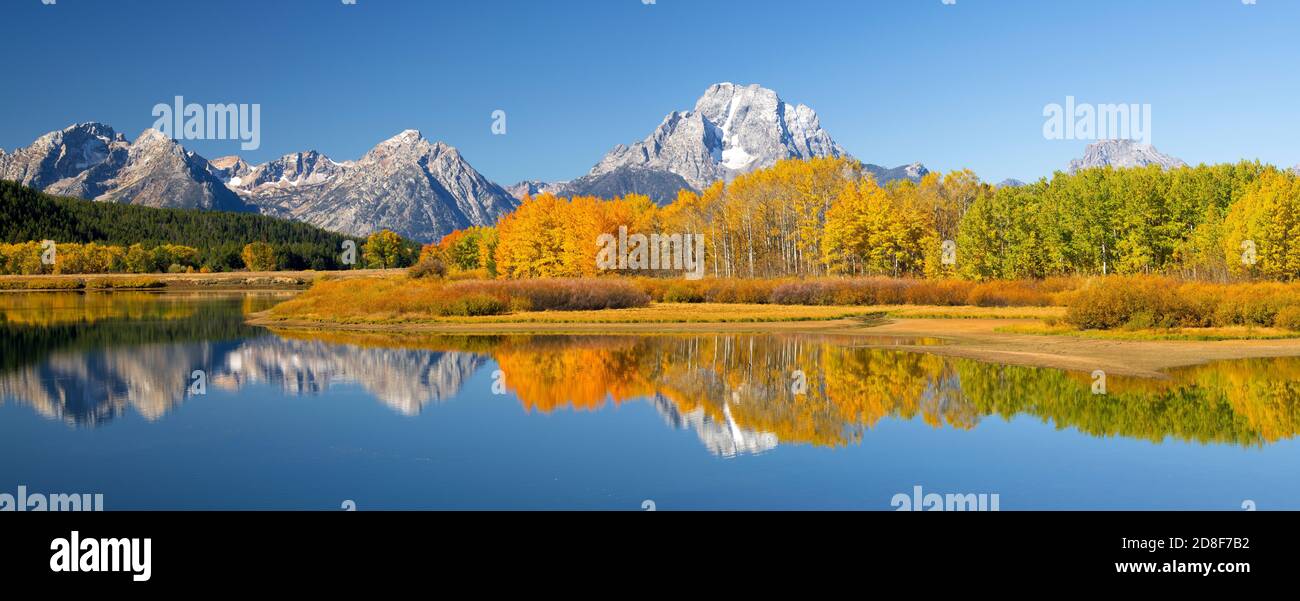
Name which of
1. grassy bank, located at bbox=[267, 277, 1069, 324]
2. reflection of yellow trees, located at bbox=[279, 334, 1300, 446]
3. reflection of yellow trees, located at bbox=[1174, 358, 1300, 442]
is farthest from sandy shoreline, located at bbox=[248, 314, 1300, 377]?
grassy bank, located at bbox=[267, 277, 1069, 324]

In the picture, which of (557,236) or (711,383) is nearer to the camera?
(711,383)

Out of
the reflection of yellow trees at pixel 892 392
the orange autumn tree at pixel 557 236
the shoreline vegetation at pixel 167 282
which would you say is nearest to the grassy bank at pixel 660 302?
the reflection of yellow trees at pixel 892 392

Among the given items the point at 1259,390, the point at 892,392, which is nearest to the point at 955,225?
the point at 1259,390

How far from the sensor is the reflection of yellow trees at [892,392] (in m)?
18.1

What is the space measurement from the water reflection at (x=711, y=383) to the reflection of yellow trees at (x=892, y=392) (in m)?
0.05

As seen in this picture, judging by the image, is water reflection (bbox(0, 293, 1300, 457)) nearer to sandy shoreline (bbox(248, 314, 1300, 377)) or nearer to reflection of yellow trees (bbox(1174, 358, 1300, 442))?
reflection of yellow trees (bbox(1174, 358, 1300, 442))

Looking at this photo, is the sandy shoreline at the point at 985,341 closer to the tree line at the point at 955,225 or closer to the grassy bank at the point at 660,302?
the grassy bank at the point at 660,302

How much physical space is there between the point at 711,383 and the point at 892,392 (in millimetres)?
4819

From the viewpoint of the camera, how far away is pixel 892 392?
22656 mm

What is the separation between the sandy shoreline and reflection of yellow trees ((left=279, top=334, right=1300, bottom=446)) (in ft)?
4.62

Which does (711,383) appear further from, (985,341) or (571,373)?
(985,341)
